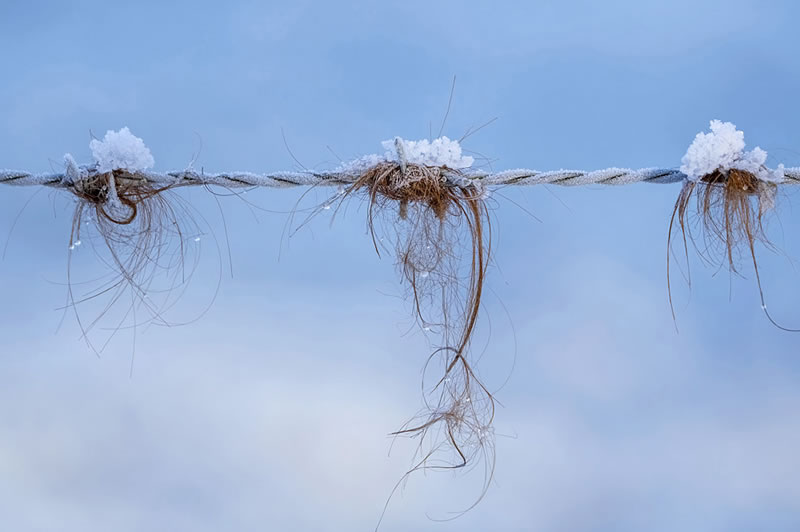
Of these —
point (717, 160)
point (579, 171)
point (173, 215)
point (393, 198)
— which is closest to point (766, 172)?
point (717, 160)

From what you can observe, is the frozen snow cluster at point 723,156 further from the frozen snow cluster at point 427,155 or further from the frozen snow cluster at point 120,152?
the frozen snow cluster at point 120,152

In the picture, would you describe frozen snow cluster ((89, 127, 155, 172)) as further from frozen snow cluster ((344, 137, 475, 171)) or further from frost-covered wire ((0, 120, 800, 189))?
frozen snow cluster ((344, 137, 475, 171))

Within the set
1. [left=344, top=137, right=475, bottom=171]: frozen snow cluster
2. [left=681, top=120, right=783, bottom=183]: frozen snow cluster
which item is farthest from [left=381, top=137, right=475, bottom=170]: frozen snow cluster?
[left=681, top=120, right=783, bottom=183]: frozen snow cluster

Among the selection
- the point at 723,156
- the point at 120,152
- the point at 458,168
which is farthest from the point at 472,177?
the point at 120,152

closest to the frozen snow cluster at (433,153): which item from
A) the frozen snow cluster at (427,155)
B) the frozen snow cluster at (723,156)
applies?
the frozen snow cluster at (427,155)

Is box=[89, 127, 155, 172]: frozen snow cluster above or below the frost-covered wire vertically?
above

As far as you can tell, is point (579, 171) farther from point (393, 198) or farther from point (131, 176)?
point (131, 176)
